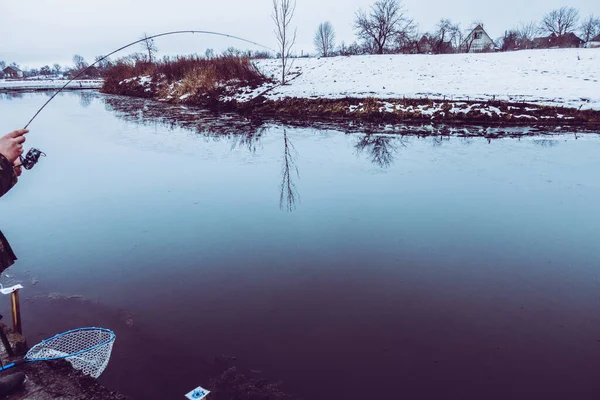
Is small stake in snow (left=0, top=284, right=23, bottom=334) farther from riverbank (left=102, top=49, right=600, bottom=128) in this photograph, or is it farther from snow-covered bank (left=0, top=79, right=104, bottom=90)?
snow-covered bank (left=0, top=79, right=104, bottom=90)

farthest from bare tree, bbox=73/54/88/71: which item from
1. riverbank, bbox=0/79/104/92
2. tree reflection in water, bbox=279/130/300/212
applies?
tree reflection in water, bbox=279/130/300/212

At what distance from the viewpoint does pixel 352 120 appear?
786 inches

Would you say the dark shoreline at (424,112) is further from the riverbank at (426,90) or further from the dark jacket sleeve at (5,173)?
the dark jacket sleeve at (5,173)

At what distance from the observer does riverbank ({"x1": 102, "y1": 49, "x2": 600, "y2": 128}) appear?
1864 centimetres

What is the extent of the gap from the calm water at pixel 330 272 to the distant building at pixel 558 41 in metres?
73.9

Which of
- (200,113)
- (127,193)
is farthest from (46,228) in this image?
(200,113)

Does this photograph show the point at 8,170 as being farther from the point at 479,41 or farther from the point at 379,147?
the point at 479,41

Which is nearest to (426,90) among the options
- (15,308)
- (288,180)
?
(288,180)

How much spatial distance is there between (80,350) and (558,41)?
87061 millimetres

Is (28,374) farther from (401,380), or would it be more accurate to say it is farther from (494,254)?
(494,254)

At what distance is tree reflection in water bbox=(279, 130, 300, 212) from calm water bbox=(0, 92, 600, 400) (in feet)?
0.34

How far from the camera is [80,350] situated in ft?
11.8

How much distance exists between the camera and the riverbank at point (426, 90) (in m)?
18.6

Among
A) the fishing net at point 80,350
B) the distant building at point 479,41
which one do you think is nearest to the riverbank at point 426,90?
the fishing net at point 80,350
